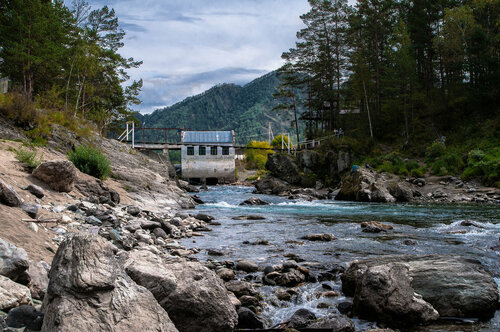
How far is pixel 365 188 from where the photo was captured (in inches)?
1033

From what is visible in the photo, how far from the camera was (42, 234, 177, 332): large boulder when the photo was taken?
2.83 m

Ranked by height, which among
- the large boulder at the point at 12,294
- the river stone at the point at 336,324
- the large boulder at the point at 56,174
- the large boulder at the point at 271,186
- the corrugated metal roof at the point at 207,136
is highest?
the corrugated metal roof at the point at 207,136

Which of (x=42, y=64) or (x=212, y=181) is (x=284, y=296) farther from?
(x=212, y=181)

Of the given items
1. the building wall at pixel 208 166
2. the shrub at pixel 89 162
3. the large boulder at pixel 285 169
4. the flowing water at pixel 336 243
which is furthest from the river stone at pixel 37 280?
the building wall at pixel 208 166

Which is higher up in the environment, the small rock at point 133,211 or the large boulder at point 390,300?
the small rock at point 133,211

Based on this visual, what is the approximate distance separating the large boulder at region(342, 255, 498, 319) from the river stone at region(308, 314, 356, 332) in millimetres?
1011

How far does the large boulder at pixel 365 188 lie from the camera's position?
2489 centimetres

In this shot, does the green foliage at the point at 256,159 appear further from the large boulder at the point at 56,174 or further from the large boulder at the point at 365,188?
the large boulder at the point at 56,174

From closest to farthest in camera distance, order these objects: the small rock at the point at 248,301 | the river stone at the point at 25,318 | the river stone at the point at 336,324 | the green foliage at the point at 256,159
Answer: the river stone at the point at 25,318 → the river stone at the point at 336,324 → the small rock at the point at 248,301 → the green foliage at the point at 256,159

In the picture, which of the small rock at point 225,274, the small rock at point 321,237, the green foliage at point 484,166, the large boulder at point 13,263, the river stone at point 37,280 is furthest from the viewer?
the green foliage at point 484,166

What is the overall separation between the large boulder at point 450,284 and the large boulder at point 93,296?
376 centimetres

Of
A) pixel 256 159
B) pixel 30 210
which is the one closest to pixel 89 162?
pixel 30 210

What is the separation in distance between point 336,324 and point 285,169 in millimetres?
34381

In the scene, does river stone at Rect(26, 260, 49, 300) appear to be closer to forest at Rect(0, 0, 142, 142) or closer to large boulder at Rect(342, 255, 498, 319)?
large boulder at Rect(342, 255, 498, 319)
